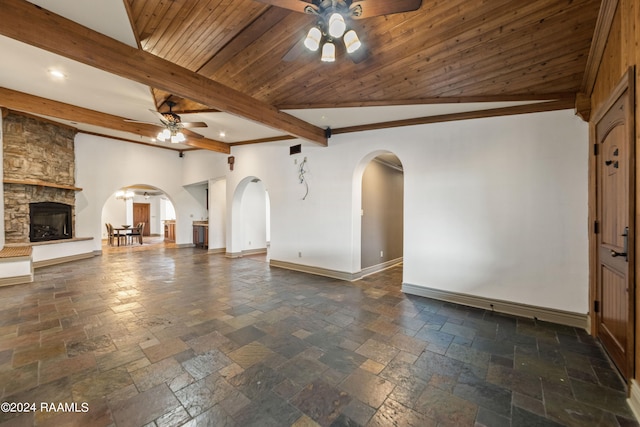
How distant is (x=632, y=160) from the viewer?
1.77m

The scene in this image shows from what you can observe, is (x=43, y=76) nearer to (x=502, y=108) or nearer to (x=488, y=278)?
(x=502, y=108)

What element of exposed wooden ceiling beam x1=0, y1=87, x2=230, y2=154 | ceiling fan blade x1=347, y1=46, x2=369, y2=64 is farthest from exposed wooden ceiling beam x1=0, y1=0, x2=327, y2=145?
exposed wooden ceiling beam x1=0, y1=87, x2=230, y2=154

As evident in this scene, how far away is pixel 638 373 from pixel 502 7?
2697mm

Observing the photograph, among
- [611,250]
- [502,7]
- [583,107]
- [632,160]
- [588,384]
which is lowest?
[588,384]

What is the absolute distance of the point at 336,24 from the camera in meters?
1.85

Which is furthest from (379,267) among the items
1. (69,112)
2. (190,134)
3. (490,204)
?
(69,112)

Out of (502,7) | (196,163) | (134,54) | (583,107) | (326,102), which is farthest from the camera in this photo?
(196,163)

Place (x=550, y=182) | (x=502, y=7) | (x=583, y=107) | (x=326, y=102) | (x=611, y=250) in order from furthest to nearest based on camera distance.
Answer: (x=326, y=102) < (x=550, y=182) < (x=583, y=107) < (x=611, y=250) < (x=502, y=7)

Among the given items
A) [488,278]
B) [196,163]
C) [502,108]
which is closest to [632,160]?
[502,108]

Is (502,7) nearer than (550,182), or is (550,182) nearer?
(502,7)

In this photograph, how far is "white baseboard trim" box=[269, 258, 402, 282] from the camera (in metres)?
5.05

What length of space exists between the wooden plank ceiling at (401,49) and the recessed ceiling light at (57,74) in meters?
1.71

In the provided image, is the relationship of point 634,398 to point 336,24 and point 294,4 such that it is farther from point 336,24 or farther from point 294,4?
point 294,4

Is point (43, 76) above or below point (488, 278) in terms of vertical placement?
above
